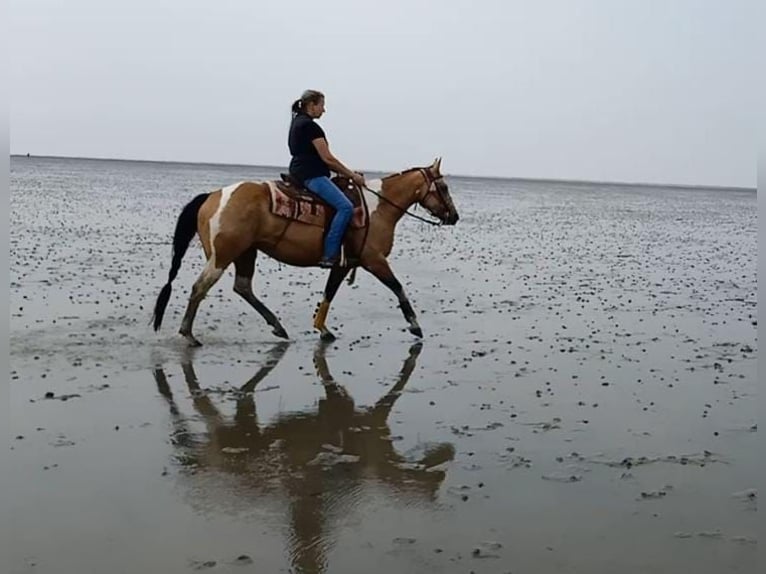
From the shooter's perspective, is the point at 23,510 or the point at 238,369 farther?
the point at 238,369

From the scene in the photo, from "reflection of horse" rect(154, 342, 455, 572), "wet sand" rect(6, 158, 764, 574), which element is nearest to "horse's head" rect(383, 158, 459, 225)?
"wet sand" rect(6, 158, 764, 574)

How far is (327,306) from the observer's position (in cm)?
1059

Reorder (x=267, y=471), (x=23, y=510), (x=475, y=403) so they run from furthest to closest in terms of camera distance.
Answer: (x=475, y=403), (x=267, y=471), (x=23, y=510)

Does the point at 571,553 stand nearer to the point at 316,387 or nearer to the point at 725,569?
Result: the point at 725,569

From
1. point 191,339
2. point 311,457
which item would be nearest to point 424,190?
point 191,339

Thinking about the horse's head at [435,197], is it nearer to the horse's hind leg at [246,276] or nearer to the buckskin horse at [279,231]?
the buckskin horse at [279,231]

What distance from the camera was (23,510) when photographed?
5.18 meters

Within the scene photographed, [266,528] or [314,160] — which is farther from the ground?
[314,160]

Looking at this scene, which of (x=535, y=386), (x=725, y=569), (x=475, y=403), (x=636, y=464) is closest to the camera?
(x=725, y=569)

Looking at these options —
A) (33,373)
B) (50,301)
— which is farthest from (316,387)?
(50,301)

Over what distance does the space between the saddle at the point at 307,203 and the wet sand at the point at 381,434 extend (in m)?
1.42

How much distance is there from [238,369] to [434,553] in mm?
4493

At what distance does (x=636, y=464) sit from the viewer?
A: 20.9 feet

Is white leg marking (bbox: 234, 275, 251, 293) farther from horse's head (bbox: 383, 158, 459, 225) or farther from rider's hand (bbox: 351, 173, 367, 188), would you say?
horse's head (bbox: 383, 158, 459, 225)
